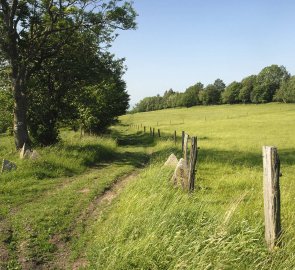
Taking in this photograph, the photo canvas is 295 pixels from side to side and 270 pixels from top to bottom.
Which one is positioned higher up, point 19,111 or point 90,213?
point 19,111

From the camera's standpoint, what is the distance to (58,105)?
24781 mm

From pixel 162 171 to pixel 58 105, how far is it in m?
13.8

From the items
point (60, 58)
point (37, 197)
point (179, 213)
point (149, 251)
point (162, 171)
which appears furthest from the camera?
point (60, 58)

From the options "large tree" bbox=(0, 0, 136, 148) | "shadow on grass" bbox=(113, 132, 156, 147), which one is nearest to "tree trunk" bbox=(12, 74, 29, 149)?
"large tree" bbox=(0, 0, 136, 148)

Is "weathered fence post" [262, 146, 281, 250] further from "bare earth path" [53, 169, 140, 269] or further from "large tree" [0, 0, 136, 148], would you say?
"large tree" [0, 0, 136, 148]

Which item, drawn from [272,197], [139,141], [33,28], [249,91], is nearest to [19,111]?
[33,28]

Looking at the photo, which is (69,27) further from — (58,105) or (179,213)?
(179,213)

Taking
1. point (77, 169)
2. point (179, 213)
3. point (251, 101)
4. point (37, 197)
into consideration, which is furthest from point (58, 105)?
point (251, 101)

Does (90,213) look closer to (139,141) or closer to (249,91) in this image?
(139,141)

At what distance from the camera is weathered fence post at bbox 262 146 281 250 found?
6.23 m

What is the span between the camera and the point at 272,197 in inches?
249

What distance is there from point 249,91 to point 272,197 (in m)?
130

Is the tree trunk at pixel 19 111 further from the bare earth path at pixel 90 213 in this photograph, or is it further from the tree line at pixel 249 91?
the tree line at pixel 249 91

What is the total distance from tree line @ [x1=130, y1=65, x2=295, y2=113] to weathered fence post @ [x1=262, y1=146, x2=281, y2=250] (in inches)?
4314
